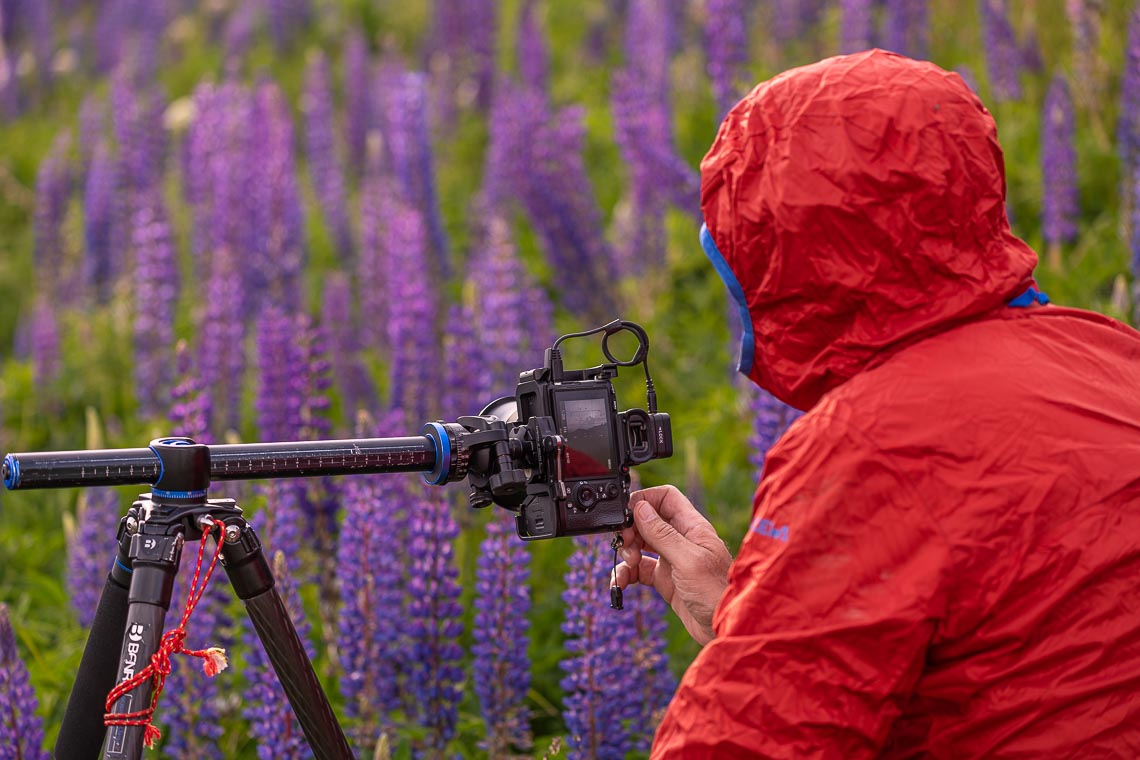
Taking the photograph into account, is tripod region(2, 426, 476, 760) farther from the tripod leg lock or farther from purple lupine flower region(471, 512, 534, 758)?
purple lupine flower region(471, 512, 534, 758)

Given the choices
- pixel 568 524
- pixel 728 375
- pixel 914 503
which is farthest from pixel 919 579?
pixel 728 375

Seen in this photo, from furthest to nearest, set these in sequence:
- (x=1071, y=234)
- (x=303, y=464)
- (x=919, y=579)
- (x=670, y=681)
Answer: (x=1071, y=234), (x=670, y=681), (x=303, y=464), (x=919, y=579)

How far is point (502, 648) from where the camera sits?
3.68m

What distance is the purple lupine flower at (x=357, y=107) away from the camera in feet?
29.2

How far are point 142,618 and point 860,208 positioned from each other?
124cm

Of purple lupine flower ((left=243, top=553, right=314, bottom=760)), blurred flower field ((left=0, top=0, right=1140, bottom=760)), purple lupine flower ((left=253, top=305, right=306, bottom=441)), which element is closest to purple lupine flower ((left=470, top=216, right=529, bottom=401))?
blurred flower field ((left=0, top=0, right=1140, bottom=760))

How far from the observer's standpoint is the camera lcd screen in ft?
7.58

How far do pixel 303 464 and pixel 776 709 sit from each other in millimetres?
805

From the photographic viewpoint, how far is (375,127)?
8648mm

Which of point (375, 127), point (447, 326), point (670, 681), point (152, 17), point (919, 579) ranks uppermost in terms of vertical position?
point (152, 17)

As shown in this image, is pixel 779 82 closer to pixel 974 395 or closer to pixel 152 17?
pixel 974 395

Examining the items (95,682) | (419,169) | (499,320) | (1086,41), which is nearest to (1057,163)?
(1086,41)

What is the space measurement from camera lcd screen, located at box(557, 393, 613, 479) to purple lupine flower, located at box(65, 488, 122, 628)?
99.6 inches

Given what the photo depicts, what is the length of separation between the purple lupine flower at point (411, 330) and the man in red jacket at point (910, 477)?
3277 mm
